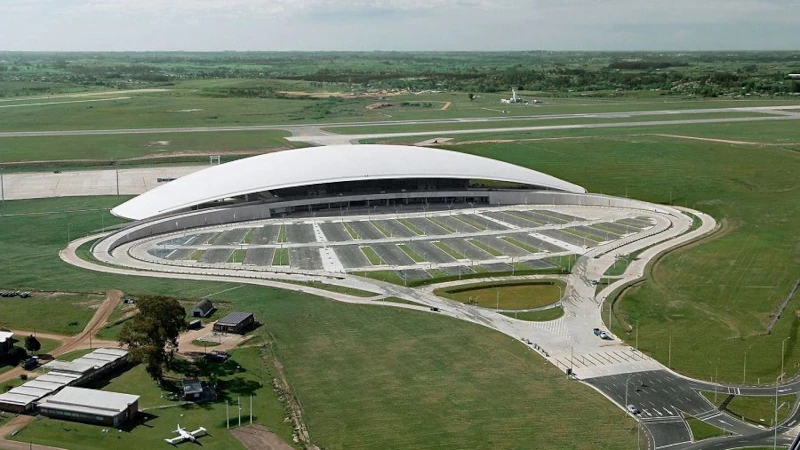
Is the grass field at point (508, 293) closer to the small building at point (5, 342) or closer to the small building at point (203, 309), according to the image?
the small building at point (203, 309)

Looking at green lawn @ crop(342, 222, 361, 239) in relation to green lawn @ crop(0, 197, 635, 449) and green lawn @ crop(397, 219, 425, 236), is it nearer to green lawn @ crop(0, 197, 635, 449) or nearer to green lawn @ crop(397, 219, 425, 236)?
green lawn @ crop(397, 219, 425, 236)

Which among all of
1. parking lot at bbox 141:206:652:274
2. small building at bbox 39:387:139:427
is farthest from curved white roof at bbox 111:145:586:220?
small building at bbox 39:387:139:427

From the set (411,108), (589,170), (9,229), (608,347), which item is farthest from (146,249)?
(411,108)

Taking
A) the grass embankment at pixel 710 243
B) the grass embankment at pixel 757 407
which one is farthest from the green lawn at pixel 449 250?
the grass embankment at pixel 757 407

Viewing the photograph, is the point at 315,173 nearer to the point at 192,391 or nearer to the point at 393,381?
the point at 393,381

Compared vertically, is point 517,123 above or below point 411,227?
above

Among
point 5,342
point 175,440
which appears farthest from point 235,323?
point 175,440

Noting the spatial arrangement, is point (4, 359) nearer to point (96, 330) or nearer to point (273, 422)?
point (96, 330)
